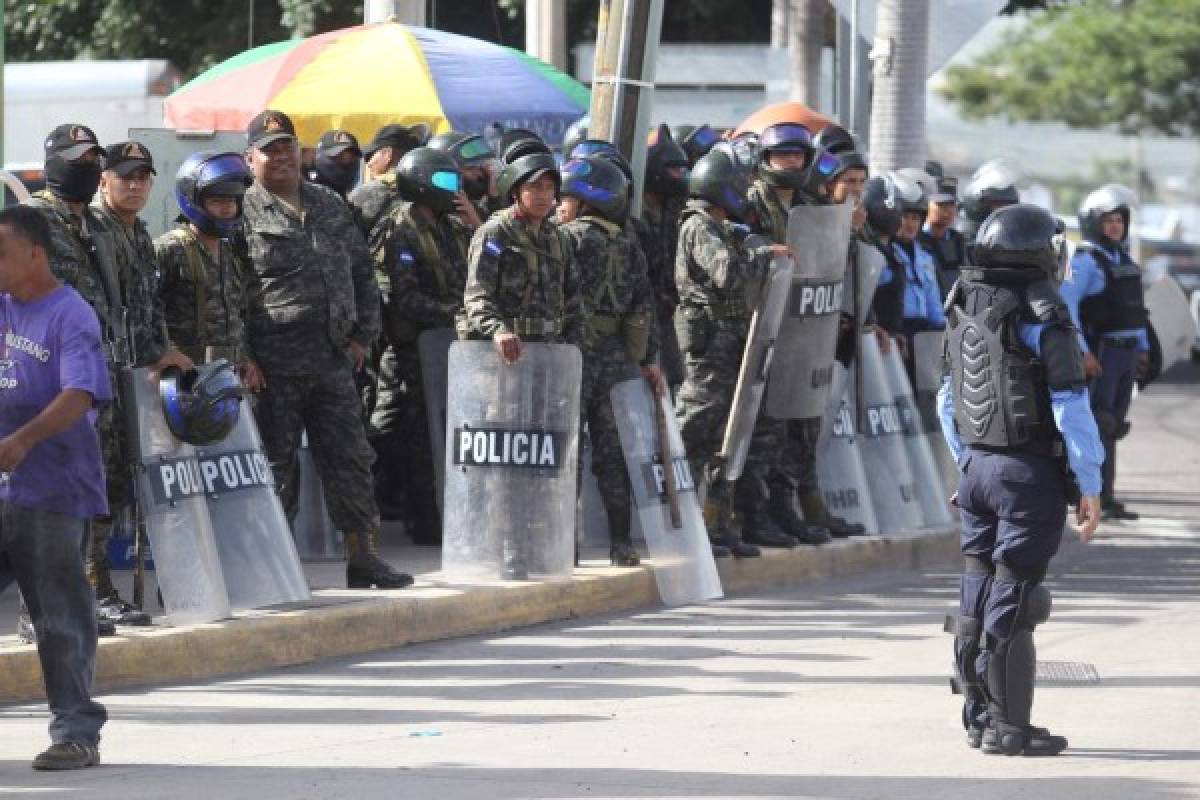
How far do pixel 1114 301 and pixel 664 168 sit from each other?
4073mm

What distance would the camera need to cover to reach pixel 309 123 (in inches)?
632

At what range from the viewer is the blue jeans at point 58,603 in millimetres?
8156

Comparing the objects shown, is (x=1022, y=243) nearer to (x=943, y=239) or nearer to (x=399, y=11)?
(x=943, y=239)

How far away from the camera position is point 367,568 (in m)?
11.5

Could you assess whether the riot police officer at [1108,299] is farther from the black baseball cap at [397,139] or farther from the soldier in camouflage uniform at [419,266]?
the soldier in camouflage uniform at [419,266]

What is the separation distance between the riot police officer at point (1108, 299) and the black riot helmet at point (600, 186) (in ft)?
15.8

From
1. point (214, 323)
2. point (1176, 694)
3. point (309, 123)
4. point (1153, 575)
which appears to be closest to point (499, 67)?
point (309, 123)

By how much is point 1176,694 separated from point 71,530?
159 inches

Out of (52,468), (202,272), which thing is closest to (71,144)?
(202,272)

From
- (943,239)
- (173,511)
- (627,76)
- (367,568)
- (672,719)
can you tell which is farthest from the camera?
(943,239)

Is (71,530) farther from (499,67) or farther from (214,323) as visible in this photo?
(499,67)

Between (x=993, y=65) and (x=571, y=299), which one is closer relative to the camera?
(x=571, y=299)

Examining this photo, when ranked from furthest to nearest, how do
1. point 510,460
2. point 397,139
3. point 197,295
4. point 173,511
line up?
point 397,139
point 510,460
point 197,295
point 173,511

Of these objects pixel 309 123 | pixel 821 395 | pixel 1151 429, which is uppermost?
pixel 309 123
